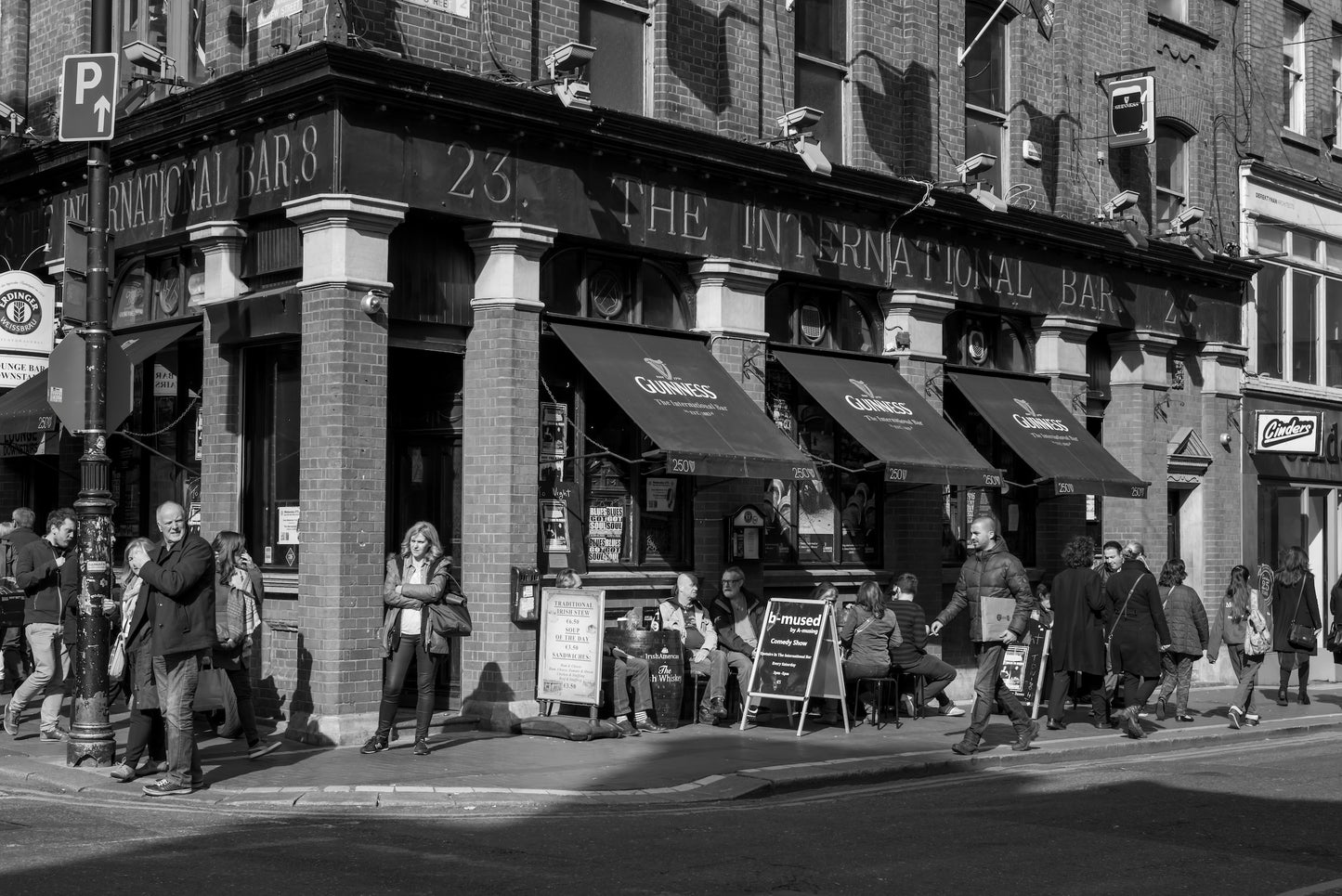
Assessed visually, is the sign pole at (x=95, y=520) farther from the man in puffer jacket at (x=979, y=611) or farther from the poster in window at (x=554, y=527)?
the man in puffer jacket at (x=979, y=611)

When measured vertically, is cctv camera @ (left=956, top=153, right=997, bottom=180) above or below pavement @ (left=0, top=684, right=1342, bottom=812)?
above

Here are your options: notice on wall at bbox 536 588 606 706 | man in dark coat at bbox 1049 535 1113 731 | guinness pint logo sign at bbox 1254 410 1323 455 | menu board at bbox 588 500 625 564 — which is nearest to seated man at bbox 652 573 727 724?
menu board at bbox 588 500 625 564

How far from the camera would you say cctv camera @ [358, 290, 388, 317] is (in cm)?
1373

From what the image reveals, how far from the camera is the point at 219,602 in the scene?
42.1 feet

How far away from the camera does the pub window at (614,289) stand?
15.7 meters

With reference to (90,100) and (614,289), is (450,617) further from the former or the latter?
(90,100)

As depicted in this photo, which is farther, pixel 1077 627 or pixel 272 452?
pixel 1077 627

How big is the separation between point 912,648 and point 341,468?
20.3 feet

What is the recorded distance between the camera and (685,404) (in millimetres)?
15625

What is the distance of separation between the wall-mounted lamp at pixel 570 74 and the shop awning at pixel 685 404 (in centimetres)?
218

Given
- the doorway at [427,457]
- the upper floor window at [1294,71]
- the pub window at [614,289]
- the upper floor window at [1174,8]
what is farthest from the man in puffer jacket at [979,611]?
the upper floor window at [1294,71]

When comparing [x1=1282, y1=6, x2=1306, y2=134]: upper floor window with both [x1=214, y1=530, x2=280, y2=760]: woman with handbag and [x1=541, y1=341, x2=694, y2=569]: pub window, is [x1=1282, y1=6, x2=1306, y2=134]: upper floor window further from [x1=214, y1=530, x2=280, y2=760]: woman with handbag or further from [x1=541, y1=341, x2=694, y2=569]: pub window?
[x1=214, y1=530, x2=280, y2=760]: woman with handbag

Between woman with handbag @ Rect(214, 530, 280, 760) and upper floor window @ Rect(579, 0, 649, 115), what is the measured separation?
241 inches

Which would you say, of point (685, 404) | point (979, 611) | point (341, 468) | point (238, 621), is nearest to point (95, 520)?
point (238, 621)
